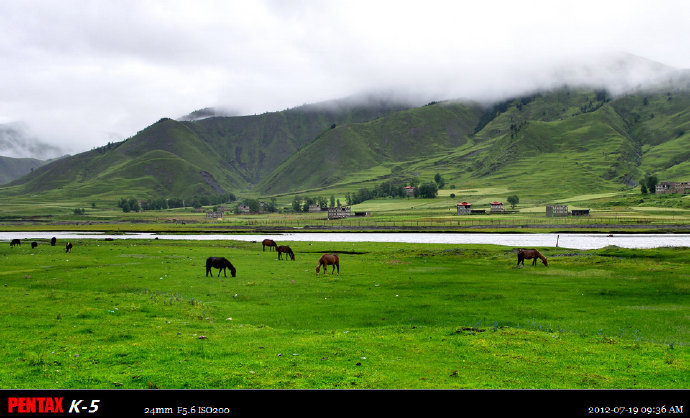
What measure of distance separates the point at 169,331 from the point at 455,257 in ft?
158

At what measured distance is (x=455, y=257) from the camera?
6178 centimetres

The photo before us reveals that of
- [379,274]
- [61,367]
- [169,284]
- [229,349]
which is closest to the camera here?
[61,367]
